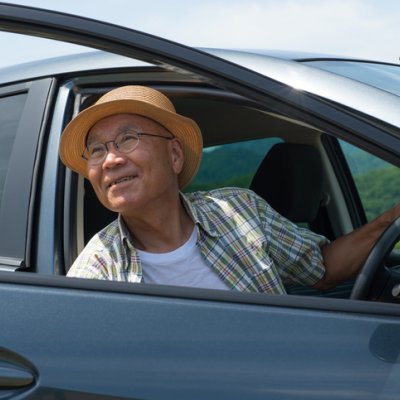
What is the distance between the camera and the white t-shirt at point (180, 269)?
2232 mm

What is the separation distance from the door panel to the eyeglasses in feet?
2.11

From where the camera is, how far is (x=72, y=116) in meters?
2.34

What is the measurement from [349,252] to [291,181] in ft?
2.64

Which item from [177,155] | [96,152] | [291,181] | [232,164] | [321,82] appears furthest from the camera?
[232,164]

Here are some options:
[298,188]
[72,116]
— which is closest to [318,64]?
[72,116]

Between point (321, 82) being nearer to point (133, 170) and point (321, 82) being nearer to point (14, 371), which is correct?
point (133, 170)

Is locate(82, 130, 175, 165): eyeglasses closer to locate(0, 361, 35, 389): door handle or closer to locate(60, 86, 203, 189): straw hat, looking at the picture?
locate(60, 86, 203, 189): straw hat

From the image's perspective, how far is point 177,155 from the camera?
2408 millimetres

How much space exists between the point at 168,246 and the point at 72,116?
1.44ft

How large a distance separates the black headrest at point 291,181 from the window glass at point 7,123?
1.18 meters

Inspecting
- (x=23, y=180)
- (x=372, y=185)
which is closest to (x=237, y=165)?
(x=372, y=185)

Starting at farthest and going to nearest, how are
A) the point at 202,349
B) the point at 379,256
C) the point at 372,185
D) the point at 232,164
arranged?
the point at 372,185 → the point at 232,164 → the point at 379,256 → the point at 202,349


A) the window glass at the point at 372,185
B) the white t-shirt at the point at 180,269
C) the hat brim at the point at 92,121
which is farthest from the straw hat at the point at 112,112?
the window glass at the point at 372,185

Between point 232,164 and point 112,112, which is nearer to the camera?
point 112,112
